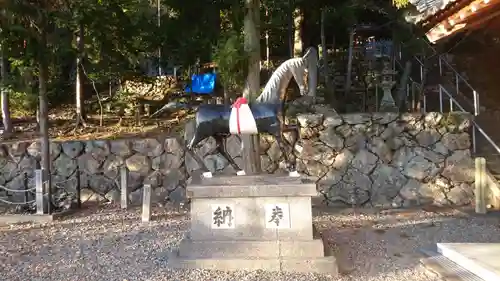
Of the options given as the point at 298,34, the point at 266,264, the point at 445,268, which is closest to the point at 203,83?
the point at 298,34

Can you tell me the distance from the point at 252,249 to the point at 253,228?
0.82 feet

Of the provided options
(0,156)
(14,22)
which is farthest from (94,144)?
(14,22)

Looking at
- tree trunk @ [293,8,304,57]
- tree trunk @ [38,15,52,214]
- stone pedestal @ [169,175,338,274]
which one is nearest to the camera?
stone pedestal @ [169,175,338,274]

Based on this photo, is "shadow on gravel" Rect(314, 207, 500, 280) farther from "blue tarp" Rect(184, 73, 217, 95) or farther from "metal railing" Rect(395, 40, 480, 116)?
"blue tarp" Rect(184, 73, 217, 95)

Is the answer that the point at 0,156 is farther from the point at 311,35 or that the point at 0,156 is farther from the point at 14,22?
the point at 311,35

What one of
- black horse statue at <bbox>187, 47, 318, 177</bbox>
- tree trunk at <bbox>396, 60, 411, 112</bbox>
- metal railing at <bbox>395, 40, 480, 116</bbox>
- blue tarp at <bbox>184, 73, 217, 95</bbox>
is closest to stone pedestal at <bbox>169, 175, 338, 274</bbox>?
black horse statue at <bbox>187, 47, 318, 177</bbox>

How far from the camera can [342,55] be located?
18.0 metres

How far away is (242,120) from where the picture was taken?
6285 mm

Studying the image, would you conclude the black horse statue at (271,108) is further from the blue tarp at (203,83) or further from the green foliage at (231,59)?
the blue tarp at (203,83)

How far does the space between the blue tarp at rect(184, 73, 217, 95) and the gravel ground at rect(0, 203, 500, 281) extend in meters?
6.85

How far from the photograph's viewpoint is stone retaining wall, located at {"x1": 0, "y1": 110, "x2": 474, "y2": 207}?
33.7 ft

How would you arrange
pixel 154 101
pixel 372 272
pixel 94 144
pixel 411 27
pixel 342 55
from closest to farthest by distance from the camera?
pixel 372 272
pixel 94 144
pixel 411 27
pixel 154 101
pixel 342 55

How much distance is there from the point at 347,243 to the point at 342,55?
1204cm

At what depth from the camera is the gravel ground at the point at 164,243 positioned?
5609 millimetres
